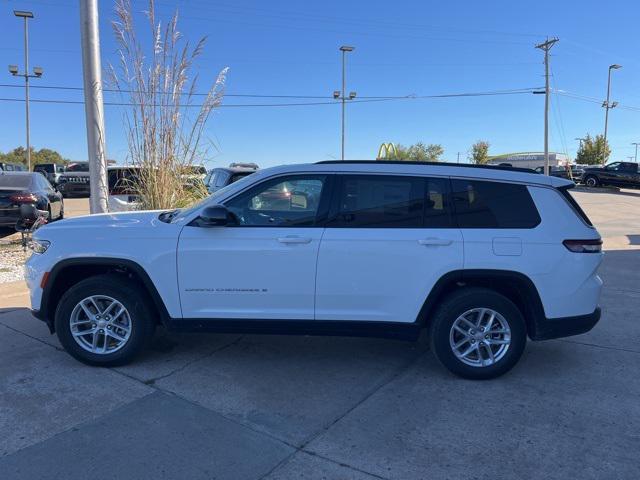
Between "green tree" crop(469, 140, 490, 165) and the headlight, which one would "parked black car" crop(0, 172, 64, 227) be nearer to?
the headlight

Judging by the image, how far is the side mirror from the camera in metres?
3.90

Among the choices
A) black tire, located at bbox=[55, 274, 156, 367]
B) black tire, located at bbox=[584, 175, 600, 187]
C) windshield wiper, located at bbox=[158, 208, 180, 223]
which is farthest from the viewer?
black tire, located at bbox=[584, 175, 600, 187]

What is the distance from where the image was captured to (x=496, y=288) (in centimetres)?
417

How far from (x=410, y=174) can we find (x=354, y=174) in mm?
444

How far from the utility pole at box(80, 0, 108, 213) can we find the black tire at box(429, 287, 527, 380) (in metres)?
5.59

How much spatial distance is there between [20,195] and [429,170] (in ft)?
27.6

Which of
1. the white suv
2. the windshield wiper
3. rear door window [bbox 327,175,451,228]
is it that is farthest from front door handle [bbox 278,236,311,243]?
the windshield wiper

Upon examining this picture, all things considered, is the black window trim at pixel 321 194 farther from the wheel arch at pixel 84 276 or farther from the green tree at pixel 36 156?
the green tree at pixel 36 156

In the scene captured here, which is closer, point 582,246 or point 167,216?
point 582,246

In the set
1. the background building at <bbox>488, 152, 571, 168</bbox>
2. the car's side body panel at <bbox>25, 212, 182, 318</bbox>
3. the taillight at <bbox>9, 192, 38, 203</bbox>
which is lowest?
the car's side body panel at <bbox>25, 212, 182, 318</bbox>

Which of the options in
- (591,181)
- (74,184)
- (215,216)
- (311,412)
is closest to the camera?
(311,412)

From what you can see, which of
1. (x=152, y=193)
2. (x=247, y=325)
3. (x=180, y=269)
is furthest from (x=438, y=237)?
(x=152, y=193)

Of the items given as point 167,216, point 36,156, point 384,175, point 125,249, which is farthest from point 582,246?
point 36,156

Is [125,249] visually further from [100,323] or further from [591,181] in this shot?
[591,181]
